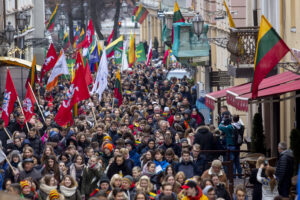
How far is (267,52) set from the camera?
40.9 feet

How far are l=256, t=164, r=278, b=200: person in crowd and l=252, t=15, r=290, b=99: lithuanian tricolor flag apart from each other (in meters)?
1.21

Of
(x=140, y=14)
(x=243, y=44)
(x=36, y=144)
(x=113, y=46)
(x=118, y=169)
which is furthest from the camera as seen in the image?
(x=140, y=14)

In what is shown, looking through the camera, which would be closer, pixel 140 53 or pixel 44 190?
pixel 44 190

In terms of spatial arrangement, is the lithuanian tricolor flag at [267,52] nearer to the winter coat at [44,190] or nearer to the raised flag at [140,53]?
the winter coat at [44,190]

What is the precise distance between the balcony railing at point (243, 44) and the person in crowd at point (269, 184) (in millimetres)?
7308

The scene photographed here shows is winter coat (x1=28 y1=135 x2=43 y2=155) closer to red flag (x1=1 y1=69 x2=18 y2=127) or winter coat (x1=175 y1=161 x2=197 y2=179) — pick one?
red flag (x1=1 y1=69 x2=18 y2=127)

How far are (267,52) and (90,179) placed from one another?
3806 mm

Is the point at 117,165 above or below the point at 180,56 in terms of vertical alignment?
below

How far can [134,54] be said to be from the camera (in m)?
42.8

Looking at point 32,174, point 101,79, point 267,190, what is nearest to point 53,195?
point 32,174

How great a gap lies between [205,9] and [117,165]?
83.6 feet

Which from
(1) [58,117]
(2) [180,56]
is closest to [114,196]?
(1) [58,117]

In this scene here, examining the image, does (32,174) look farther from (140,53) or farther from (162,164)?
(140,53)

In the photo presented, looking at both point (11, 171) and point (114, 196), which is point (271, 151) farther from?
point (114, 196)
